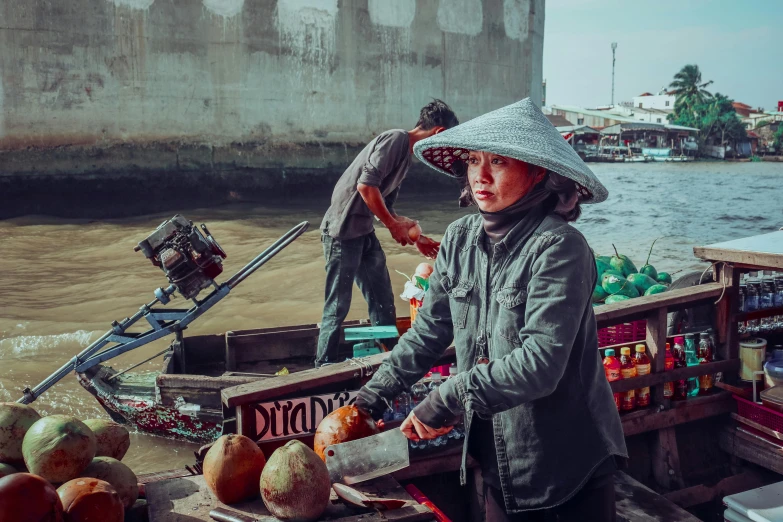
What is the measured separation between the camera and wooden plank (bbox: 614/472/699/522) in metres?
3.01

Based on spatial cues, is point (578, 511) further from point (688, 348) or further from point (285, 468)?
point (688, 348)

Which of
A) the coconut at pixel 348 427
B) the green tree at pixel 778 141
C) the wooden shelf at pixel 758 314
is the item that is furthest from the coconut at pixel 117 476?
the green tree at pixel 778 141

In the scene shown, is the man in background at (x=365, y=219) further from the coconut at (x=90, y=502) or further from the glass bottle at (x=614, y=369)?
the coconut at (x=90, y=502)

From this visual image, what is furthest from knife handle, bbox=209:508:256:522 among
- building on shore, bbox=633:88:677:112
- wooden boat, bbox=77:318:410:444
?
building on shore, bbox=633:88:677:112

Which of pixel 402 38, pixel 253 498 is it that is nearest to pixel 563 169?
pixel 253 498

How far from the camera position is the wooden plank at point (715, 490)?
11.8ft

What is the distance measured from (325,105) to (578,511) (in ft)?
57.7

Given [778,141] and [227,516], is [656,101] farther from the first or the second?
[227,516]

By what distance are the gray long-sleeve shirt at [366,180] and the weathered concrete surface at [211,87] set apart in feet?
44.3

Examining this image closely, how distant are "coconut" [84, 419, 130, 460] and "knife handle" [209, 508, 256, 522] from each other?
0.64m

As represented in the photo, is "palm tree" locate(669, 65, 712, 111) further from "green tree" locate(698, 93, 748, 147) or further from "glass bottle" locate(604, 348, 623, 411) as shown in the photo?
"glass bottle" locate(604, 348, 623, 411)

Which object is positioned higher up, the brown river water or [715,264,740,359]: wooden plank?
[715,264,740,359]: wooden plank

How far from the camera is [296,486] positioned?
2020 mm

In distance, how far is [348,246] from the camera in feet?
15.8
